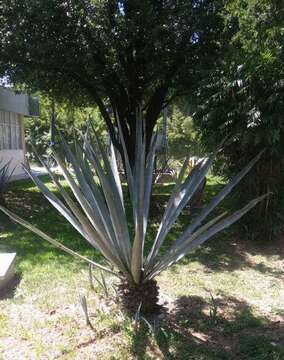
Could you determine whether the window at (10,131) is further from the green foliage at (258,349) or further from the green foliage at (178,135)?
the green foliage at (258,349)

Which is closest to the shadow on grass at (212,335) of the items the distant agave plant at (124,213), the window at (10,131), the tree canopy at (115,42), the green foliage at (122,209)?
the distant agave plant at (124,213)

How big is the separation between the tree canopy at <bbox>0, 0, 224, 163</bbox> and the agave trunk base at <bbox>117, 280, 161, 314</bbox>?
5277mm

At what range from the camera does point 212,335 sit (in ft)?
12.0

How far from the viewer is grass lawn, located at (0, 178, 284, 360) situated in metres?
3.42

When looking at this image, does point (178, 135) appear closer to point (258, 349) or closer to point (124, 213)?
point (124, 213)

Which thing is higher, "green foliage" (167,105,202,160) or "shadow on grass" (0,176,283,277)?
"green foliage" (167,105,202,160)

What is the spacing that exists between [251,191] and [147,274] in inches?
151

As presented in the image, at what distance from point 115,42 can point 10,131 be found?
445 inches

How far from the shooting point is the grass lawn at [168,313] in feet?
11.2

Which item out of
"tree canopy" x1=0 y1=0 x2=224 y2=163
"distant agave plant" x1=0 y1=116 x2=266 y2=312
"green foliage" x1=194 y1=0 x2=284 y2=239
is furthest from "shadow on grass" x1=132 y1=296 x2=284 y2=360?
"tree canopy" x1=0 y1=0 x2=224 y2=163

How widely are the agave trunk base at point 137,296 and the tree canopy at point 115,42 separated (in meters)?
5.28

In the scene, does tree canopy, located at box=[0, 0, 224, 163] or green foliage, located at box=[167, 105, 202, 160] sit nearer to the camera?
tree canopy, located at box=[0, 0, 224, 163]

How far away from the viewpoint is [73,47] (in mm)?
9719

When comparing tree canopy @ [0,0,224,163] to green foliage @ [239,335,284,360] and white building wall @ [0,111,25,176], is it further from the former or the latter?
white building wall @ [0,111,25,176]
